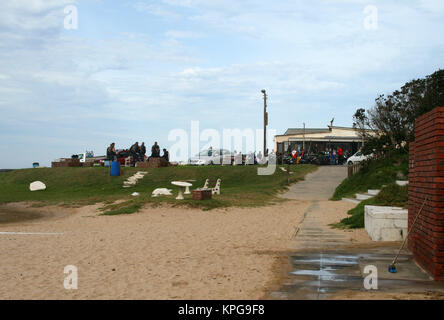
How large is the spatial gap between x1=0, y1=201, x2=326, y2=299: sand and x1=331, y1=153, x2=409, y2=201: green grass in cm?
656

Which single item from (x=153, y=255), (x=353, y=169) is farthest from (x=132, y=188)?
(x=153, y=255)

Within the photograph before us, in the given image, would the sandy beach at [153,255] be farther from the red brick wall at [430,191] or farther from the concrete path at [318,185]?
the concrete path at [318,185]

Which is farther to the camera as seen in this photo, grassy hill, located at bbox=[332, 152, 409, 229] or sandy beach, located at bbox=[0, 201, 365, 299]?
grassy hill, located at bbox=[332, 152, 409, 229]

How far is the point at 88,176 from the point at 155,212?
17080 mm

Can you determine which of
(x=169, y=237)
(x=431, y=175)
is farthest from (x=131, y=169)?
(x=431, y=175)

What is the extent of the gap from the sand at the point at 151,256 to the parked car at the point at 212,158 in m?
22.7

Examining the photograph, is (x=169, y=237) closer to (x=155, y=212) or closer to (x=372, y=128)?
(x=155, y=212)

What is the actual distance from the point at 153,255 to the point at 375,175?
16.1m

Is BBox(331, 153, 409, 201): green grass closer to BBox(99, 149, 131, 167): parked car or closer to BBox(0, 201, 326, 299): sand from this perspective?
BBox(0, 201, 326, 299): sand

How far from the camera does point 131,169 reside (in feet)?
115

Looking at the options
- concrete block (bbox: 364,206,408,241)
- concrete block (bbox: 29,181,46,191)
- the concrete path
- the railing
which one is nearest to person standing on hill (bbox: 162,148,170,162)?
concrete block (bbox: 29,181,46,191)

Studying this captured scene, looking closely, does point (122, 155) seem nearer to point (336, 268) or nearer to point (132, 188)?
point (132, 188)

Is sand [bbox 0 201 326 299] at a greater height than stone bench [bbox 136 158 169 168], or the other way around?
stone bench [bbox 136 158 169 168]

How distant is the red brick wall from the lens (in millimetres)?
6973
